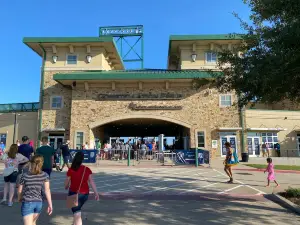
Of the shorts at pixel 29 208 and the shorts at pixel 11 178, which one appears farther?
the shorts at pixel 11 178

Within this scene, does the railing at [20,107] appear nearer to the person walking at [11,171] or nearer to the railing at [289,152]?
the person walking at [11,171]

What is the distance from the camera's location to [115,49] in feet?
95.1

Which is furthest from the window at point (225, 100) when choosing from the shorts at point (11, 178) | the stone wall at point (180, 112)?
the shorts at point (11, 178)

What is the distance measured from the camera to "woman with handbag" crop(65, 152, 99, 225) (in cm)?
462

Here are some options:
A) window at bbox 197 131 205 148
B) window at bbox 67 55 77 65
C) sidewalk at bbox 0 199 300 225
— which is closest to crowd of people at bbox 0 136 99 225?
sidewalk at bbox 0 199 300 225

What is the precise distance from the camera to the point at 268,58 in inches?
261

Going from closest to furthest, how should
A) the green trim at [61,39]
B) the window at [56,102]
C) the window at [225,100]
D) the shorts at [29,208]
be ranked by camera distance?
the shorts at [29,208] → the window at [225,100] → the green trim at [61,39] → the window at [56,102]

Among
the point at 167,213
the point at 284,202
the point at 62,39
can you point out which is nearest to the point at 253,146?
the point at 284,202

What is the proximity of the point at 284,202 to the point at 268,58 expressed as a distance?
13.1ft

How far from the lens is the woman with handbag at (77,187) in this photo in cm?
462

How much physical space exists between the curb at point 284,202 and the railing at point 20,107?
988 inches

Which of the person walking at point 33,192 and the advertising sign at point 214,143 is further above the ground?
the advertising sign at point 214,143

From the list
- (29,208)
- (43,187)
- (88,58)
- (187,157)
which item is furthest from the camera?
(88,58)

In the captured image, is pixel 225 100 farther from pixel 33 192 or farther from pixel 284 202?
pixel 33 192
